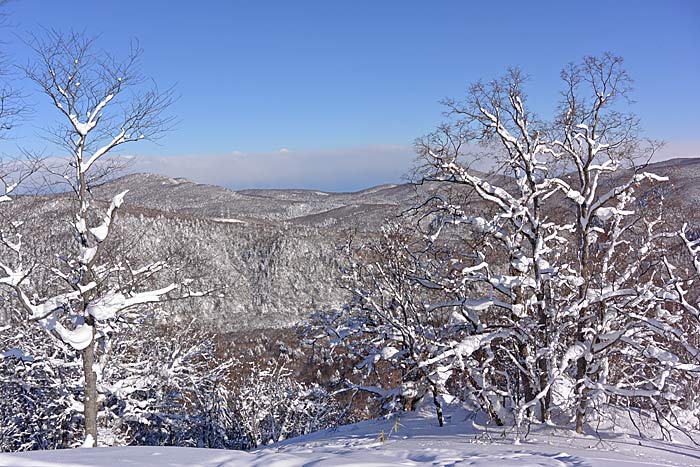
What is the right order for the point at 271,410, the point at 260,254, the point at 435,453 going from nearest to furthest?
the point at 435,453 < the point at 271,410 < the point at 260,254

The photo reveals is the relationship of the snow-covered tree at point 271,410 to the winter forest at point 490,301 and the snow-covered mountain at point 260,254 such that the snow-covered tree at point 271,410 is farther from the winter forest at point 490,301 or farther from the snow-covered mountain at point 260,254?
the snow-covered mountain at point 260,254

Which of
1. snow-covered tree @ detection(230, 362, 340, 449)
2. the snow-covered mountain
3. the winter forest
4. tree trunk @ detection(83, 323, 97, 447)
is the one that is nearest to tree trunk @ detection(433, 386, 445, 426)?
the winter forest

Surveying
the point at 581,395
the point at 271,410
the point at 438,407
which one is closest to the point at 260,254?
the point at 271,410

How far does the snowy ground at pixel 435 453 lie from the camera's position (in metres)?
4.78

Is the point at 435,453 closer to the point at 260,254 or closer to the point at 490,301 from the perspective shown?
the point at 490,301

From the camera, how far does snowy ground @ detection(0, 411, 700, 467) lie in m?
4.78

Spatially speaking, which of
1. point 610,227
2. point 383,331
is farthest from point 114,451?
point 610,227

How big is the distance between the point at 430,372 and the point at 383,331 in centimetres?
174

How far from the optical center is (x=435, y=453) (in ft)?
19.5

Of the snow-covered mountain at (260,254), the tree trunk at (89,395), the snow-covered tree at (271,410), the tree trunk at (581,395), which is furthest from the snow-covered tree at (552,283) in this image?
the snow-covered mountain at (260,254)

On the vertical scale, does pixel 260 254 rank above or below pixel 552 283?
below

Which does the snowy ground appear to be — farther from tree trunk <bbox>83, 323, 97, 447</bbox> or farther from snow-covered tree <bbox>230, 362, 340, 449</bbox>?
snow-covered tree <bbox>230, 362, 340, 449</bbox>

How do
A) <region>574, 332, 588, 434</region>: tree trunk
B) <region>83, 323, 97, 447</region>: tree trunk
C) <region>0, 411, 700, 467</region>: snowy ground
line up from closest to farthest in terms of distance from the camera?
<region>0, 411, 700, 467</region>: snowy ground → <region>574, 332, 588, 434</region>: tree trunk → <region>83, 323, 97, 447</region>: tree trunk

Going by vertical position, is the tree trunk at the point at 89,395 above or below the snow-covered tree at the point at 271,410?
above
